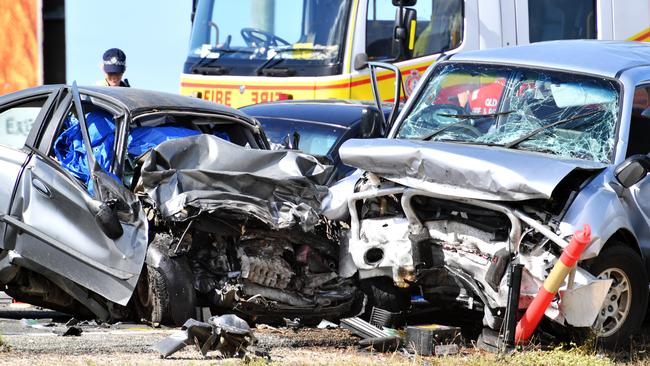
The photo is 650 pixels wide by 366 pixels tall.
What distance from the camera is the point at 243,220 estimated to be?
8398 mm

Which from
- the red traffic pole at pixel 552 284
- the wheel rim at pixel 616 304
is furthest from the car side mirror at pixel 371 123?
the red traffic pole at pixel 552 284

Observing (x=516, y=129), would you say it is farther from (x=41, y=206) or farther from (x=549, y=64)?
(x=41, y=206)

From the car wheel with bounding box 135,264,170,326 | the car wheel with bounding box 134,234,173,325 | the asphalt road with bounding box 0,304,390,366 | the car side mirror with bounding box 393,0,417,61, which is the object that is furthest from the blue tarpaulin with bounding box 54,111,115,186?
the car side mirror with bounding box 393,0,417,61

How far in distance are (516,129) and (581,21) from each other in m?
7.19

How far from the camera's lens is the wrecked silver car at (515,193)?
7.74m

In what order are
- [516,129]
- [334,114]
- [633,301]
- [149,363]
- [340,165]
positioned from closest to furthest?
1. [149,363]
2. [633,301]
3. [516,129]
4. [340,165]
5. [334,114]

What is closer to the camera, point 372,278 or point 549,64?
point 372,278

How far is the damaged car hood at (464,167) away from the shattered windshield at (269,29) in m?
5.81

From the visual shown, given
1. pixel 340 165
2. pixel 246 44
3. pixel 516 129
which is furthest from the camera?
pixel 246 44

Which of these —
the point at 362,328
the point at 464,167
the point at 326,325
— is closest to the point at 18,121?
the point at 326,325

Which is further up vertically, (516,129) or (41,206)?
(516,129)

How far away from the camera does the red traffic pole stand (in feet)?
24.3

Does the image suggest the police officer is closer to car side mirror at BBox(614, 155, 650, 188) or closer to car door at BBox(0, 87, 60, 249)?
car door at BBox(0, 87, 60, 249)

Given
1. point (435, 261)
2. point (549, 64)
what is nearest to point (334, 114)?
point (549, 64)
